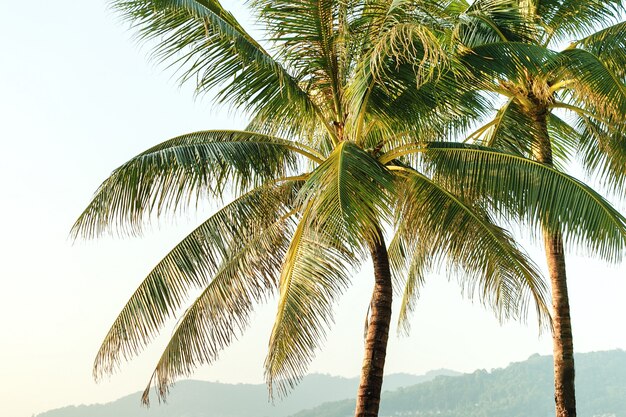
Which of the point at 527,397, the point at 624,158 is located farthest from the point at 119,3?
the point at 527,397

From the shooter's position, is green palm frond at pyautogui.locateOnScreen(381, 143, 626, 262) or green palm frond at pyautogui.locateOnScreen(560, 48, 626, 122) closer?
green palm frond at pyautogui.locateOnScreen(381, 143, 626, 262)

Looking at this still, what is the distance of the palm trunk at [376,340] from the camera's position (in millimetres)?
9727

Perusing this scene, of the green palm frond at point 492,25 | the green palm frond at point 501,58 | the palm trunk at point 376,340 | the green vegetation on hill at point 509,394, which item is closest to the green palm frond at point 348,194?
the palm trunk at point 376,340

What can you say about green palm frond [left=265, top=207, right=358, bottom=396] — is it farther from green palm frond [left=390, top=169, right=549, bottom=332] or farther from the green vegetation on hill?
the green vegetation on hill

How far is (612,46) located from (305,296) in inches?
206

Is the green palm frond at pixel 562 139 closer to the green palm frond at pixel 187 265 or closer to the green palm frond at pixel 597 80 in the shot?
the green palm frond at pixel 597 80

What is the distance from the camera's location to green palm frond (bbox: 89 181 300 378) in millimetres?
10141

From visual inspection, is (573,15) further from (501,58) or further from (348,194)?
(348,194)

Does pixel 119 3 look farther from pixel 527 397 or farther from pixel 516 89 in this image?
pixel 527 397

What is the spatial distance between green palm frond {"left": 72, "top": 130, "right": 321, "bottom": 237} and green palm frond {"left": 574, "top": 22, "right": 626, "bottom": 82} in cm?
442

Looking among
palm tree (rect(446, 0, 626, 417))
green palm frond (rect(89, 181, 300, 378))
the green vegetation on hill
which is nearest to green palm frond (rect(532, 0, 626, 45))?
palm tree (rect(446, 0, 626, 417))

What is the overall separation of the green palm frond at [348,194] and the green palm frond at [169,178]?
1347mm

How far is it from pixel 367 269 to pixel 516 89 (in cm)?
365

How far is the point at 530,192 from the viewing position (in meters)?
9.44
